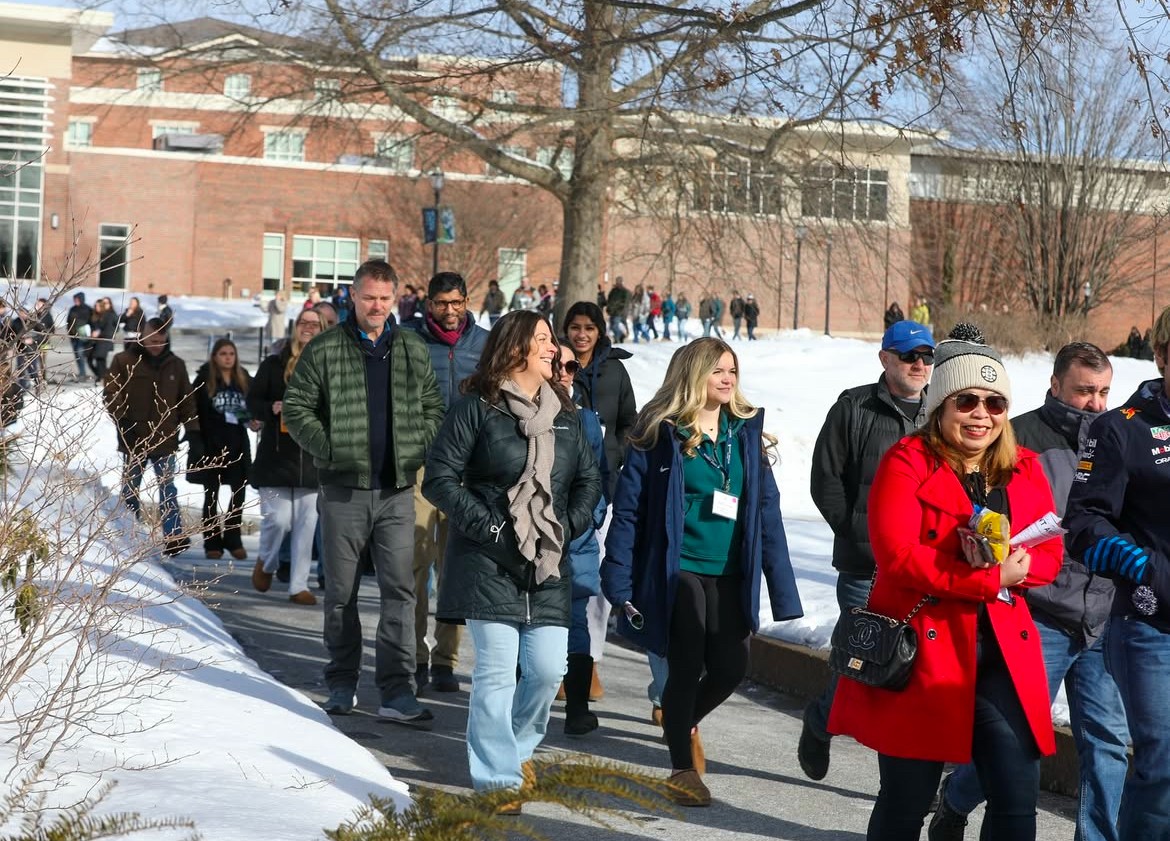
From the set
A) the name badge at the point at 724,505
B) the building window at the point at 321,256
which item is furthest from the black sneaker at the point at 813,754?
the building window at the point at 321,256

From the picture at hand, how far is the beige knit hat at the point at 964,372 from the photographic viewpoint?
15.5ft

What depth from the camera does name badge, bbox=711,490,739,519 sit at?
6.80m

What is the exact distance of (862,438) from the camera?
716cm

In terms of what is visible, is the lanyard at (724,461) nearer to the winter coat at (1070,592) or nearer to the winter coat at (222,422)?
the winter coat at (1070,592)

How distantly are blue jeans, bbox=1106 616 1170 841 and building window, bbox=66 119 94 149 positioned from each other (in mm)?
70062

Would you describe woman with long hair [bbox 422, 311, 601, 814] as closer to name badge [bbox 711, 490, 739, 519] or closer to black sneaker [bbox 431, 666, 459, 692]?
name badge [bbox 711, 490, 739, 519]

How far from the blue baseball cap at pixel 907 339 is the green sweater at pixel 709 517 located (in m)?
0.86

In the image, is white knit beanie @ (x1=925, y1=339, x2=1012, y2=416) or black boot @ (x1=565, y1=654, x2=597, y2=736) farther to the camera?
black boot @ (x1=565, y1=654, x2=597, y2=736)

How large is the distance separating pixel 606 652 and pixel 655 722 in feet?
8.03

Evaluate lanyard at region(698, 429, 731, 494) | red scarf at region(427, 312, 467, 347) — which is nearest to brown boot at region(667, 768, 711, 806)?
lanyard at region(698, 429, 731, 494)

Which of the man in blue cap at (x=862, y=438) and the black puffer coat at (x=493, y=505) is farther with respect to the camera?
the man in blue cap at (x=862, y=438)

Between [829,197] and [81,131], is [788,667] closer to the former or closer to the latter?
[829,197]

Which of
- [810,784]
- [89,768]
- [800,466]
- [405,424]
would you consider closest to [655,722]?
[810,784]

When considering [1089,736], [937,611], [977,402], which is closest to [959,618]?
[937,611]
